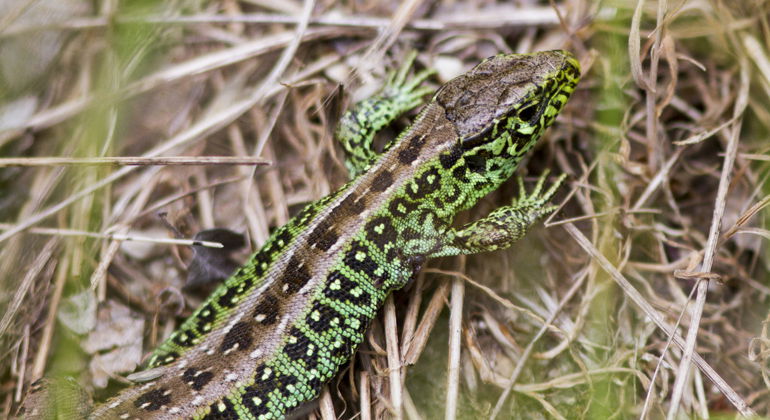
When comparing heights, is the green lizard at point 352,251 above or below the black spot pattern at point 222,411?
above

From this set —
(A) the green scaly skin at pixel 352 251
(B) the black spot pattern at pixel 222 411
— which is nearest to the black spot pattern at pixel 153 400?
(A) the green scaly skin at pixel 352 251

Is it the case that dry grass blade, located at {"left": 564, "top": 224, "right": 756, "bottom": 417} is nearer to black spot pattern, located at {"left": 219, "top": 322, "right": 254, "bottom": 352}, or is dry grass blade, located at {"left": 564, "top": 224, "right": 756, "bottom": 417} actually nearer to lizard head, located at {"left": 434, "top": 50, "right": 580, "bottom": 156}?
lizard head, located at {"left": 434, "top": 50, "right": 580, "bottom": 156}

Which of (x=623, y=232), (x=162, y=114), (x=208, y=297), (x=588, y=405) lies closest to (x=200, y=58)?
(x=162, y=114)

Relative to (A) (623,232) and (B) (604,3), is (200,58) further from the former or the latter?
(A) (623,232)

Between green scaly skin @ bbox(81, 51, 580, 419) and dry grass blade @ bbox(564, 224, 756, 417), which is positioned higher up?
green scaly skin @ bbox(81, 51, 580, 419)

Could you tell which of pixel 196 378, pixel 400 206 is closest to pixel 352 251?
pixel 400 206

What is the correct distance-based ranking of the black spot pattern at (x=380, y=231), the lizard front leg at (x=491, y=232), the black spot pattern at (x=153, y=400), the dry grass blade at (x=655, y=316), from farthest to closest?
the lizard front leg at (x=491, y=232) → the black spot pattern at (x=380, y=231) → the black spot pattern at (x=153, y=400) → the dry grass blade at (x=655, y=316)

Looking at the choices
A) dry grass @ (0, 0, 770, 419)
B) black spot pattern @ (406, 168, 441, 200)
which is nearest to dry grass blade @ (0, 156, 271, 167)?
dry grass @ (0, 0, 770, 419)

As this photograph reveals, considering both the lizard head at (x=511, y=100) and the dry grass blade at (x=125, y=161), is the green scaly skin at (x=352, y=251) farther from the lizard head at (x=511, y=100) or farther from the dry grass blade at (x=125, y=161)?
the dry grass blade at (x=125, y=161)
